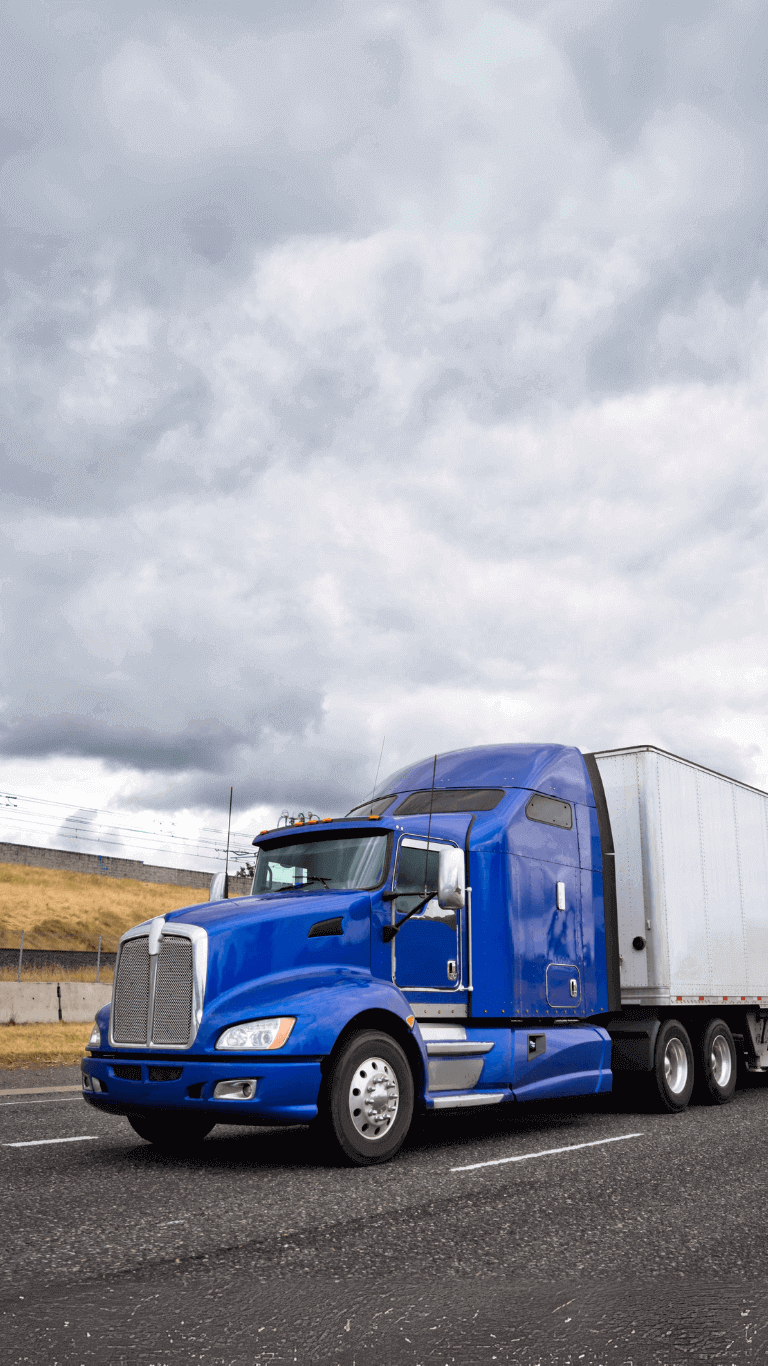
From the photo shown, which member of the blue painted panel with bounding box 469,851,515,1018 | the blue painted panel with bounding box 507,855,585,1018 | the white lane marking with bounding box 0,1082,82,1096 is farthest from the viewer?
the white lane marking with bounding box 0,1082,82,1096

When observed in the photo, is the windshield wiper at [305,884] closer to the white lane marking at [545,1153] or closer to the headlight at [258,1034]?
the headlight at [258,1034]

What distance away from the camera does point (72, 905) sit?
4553 centimetres

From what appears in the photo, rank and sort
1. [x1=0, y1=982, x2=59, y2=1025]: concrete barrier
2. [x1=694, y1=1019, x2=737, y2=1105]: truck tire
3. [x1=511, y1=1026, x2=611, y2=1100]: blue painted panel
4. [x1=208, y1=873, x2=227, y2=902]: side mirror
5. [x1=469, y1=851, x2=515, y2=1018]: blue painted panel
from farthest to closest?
[x1=0, y1=982, x2=59, y2=1025]: concrete barrier < [x1=694, y1=1019, x2=737, y2=1105]: truck tire < [x1=208, y1=873, x2=227, y2=902]: side mirror < [x1=511, y1=1026, x2=611, y2=1100]: blue painted panel < [x1=469, y1=851, x2=515, y2=1018]: blue painted panel

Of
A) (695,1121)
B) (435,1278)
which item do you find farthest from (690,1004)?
(435,1278)

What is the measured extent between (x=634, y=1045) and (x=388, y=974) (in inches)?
147

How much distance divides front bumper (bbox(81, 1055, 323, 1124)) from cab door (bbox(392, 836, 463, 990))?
4.63ft

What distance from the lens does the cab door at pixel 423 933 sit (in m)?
8.55

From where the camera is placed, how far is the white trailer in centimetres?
1117

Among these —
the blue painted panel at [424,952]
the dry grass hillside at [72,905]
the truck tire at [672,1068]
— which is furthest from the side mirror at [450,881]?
the dry grass hillside at [72,905]

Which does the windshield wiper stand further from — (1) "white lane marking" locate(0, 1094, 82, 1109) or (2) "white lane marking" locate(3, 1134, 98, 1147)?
(1) "white lane marking" locate(0, 1094, 82, 1109)

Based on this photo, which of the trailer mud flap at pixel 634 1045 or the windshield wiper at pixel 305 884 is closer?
the windshield wiper at pixel 305 884

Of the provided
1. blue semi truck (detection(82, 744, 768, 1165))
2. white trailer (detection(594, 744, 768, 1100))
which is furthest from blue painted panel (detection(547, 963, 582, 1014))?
white trailer (detection(594, 744, 768, 1100))

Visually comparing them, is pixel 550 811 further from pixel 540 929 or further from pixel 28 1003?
pixel 28 1003

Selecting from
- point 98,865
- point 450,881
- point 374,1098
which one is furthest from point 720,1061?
point 98,865
